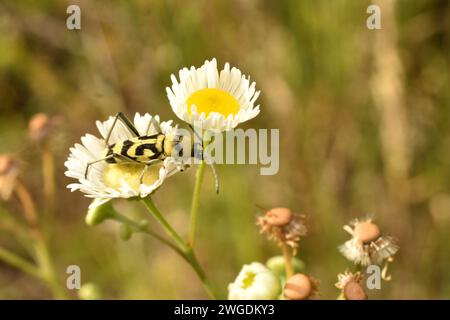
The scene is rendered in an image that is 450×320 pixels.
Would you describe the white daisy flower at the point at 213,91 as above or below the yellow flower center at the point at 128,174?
above

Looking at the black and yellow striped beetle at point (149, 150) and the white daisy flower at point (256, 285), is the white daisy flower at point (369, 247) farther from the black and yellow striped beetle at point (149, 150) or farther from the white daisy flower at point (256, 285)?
the black and yellow striped beetle at point (149, 150)

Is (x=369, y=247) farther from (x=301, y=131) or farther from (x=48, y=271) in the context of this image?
(x=301, y=131)

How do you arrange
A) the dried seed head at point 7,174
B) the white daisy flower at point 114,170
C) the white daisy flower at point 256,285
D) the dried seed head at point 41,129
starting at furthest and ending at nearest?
the dried seed head at point 41,129 → the dried seed head at point 7,174 → the white daisy flower at point 256,285 → the white daisy flower at point 114,170

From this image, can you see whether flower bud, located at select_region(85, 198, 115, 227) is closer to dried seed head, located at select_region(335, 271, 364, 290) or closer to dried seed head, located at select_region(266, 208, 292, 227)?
dried seed head, located at select_region(266, 208, 292, 227)

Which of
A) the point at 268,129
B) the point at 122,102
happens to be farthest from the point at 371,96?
the point at 122,102

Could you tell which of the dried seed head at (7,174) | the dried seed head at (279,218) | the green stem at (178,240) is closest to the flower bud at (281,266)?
the dried seed head at (279,218)

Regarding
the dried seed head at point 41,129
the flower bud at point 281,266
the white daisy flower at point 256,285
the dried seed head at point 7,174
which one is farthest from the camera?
the dried seed head at point 41,129

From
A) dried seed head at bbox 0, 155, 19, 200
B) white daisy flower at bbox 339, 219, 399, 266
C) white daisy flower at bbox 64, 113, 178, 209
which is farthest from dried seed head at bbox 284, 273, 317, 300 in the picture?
dried seed head at bbox 0, 155, 19, 200

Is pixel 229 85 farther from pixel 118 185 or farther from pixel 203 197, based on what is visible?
pixel 203 197
